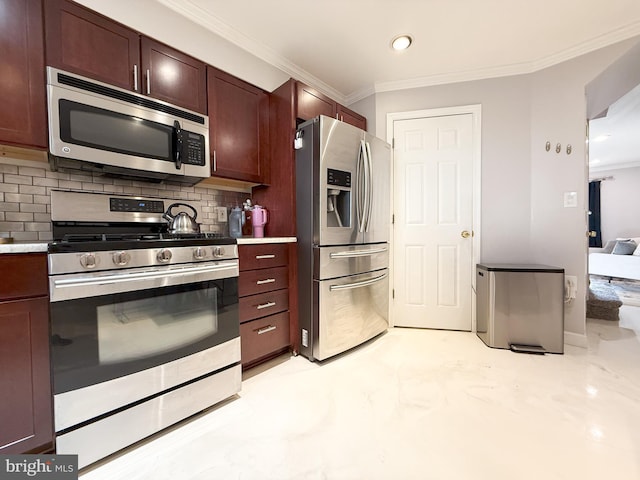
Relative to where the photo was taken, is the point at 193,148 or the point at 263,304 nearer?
the point at 193,148

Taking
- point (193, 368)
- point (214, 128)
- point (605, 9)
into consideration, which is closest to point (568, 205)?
point (605, 9)

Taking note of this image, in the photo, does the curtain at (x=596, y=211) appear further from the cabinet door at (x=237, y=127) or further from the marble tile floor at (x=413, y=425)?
the cabinet door at (x=237, y=127)

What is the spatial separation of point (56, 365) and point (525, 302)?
297 cm

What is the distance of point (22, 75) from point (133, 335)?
51.7 inches

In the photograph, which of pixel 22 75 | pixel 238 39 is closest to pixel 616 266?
pixel 238 39

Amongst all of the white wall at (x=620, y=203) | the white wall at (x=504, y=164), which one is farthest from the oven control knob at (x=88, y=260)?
the white wall at (x=620, y=203)

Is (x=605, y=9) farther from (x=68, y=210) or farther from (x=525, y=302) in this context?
(x=68, y=210)

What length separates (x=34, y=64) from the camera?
1295mm

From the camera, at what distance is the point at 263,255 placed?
6.34 feet

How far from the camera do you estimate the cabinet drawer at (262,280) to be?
181 centimetres

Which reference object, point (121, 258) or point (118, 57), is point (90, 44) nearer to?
point (118, 57)

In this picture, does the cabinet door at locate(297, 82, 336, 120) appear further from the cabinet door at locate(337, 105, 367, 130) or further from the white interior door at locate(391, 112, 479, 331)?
the white interior door at locate(391, 112, 479, 331)

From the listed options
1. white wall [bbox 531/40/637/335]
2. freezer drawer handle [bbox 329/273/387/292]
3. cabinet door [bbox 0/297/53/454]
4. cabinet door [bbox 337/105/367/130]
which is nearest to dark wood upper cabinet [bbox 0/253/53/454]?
cabinet door [bbox 0/297/53/454]

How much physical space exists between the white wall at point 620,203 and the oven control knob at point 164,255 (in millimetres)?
9281
